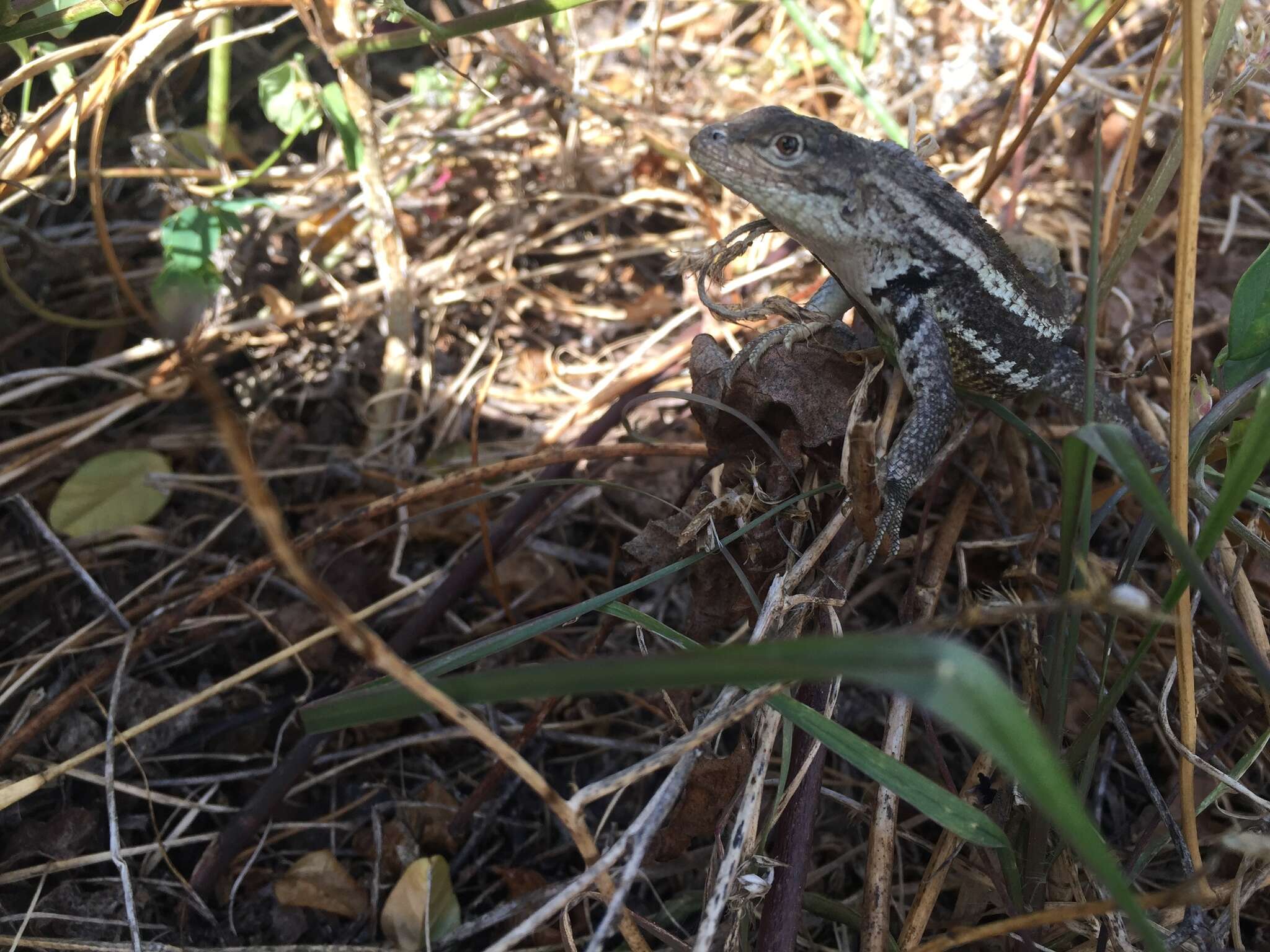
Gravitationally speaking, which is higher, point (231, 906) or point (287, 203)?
point (287, 203)

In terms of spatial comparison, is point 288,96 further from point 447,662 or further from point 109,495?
point 447,662

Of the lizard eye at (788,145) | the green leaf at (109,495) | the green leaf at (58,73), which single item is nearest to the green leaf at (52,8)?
the green leaf at (58,73)

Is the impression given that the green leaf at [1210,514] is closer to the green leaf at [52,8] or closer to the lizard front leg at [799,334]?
the lizard front leg at [799,334]

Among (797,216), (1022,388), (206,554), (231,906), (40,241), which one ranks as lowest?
(231,906)

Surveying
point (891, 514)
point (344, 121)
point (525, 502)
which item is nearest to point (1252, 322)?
point (891, 514)

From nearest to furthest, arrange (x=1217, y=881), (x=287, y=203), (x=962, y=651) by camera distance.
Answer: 1. (x=962, y=651)
2. (x=1217, y=881)
3. (x=287, y=203)

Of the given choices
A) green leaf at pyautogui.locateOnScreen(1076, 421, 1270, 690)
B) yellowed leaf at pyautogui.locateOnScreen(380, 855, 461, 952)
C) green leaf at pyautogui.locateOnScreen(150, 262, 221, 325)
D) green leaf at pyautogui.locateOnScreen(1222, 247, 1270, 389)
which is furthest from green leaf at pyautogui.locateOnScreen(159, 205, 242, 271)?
green leaf at pyautogui.locateOnScreen(1222, 247, 1270, 389)

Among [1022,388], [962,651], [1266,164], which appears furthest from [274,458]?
[1266,164]

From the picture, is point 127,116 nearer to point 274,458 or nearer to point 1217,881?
point 274,458
